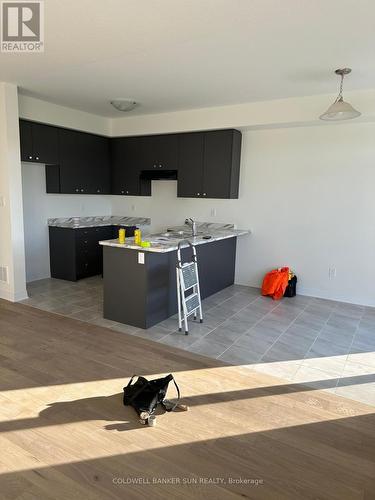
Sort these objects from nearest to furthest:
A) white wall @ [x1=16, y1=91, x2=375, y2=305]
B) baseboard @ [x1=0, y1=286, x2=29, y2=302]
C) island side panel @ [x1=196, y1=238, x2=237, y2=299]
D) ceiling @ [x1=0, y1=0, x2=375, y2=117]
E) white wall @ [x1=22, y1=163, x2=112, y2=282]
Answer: ceiling @ [x1=0, y1=0, x2=375, y2=117] < baseboard @ [x1=0, y1=286, x2=29, y2=302] < white wall @ [x1=16, y1=91, x2=375, y2=305] < island side panel @ [x1=196, y1=238, x2=237, y2=299] < white wall @ [x1=22, y1=163, x2=112, y2=282]

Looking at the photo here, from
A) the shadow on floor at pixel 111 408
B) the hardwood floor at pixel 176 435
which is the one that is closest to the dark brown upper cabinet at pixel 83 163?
the hardwood floor at pixel 176 435

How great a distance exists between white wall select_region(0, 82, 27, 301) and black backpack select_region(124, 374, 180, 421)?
273cm

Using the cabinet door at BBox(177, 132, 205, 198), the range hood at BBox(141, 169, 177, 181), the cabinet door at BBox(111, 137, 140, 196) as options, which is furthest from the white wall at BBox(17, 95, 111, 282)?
the cabinet door at BBox(177, 132, 205, 198)

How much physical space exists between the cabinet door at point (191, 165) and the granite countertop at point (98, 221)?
1.18m

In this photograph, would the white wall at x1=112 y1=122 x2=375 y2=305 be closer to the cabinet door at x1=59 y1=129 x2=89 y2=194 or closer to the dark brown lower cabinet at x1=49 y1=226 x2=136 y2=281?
the dark brown lower cabinet at x1=49 y1=226 x2=136 y2=281

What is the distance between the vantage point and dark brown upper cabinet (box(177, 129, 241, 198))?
5.09m

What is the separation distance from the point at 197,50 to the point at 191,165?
247 cm

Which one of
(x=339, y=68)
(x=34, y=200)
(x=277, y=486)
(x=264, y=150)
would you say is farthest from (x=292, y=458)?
(x=34, y=200)

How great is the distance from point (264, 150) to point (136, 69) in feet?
7.82

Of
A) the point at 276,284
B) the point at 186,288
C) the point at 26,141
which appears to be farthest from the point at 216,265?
the point at 26,141

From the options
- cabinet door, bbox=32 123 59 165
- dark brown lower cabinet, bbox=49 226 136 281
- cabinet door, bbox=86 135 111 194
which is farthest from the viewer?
cabinet door, bbox=86 135 111 194

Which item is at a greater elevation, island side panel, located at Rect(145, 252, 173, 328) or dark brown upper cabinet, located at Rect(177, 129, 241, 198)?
dark brown upper cabinet, located at Rect(177, 129, 241, 198)

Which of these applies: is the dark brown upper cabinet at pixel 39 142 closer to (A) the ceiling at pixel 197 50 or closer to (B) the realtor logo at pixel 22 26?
(A) the ceiling at pixel 197 50

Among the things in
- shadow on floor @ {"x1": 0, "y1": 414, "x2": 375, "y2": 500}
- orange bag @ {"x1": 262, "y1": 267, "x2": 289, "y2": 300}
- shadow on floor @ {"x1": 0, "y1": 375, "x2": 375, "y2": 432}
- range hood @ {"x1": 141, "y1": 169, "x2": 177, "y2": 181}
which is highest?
range hood @ {"x1": 141, "y1": 169, "x2": 177, "y2": 181}
